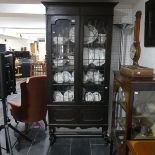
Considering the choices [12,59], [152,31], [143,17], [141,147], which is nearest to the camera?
[141,147]

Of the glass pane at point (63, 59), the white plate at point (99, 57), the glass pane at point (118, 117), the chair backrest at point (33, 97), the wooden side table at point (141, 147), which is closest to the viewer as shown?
the wooden side table at point (141, 147)

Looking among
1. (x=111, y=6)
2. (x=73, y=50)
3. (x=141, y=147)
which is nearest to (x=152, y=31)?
(x=111, y=6)

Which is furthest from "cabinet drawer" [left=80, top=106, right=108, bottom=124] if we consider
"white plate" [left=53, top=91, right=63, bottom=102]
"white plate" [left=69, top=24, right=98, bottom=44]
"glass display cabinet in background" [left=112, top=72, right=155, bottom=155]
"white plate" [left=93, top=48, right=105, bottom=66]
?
"white plate" [left=69, top=24, right=98, bottom=44]

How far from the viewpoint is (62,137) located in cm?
301

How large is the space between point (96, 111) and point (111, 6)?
4.69 feet

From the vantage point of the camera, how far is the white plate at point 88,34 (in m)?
2.59

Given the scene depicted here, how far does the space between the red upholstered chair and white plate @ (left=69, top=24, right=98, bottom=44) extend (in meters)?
0.77

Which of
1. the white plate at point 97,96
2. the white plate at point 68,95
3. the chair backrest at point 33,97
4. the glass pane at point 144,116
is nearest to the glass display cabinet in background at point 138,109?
the glass pane at point 144,116

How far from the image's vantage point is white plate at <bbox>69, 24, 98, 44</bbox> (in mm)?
2592

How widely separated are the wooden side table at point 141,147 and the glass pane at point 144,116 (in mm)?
116

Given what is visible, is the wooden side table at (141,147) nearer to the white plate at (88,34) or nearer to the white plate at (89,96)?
the white plate at (89,96)

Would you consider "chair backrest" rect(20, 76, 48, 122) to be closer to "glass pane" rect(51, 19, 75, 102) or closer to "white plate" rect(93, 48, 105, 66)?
"glass pane" rect(51, 19, 75, 102)

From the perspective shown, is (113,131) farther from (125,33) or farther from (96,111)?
(125,33)

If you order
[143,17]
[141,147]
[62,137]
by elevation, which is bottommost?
[62,137]
